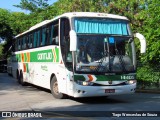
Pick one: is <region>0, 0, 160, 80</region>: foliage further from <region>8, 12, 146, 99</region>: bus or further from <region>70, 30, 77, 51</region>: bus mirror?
<region>70, 30, 77, 51</region>: bus mirror

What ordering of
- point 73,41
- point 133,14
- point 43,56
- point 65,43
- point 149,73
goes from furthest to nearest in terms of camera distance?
point 133,14 → point 149,73 → point 43,56 → point 65,43 → point 73,41

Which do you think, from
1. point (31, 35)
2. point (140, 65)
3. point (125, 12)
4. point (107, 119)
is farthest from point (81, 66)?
point (125, 12)

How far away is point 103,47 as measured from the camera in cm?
1324

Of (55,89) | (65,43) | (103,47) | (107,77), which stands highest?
(65,43)

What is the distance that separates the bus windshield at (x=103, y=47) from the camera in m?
13.0

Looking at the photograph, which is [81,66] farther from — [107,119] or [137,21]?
[137,21]

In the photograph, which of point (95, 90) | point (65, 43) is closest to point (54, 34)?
point (65, 43)

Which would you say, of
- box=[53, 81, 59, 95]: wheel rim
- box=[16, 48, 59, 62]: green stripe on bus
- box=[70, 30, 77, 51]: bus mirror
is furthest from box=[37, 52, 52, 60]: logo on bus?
box=[70, 30, 77, 51]: bus mirror

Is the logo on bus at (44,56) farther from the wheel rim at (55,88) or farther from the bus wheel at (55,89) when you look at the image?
the wheel rim at (55,88)

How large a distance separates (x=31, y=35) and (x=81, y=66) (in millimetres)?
7422

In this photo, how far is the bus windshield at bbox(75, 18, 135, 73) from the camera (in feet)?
42.7

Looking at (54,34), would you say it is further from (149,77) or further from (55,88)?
(149,77)

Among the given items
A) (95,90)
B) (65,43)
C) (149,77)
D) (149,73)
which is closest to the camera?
(95,90)

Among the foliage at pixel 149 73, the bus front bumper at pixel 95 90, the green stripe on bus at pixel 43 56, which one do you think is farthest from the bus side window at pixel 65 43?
the foliage at pixel 149 73
